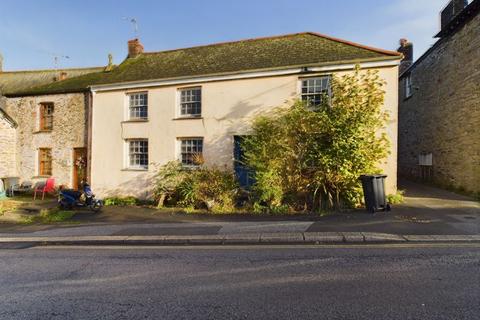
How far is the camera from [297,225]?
27.8ft

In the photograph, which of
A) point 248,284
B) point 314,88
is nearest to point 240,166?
point 314,88

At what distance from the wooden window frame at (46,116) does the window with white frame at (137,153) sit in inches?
226

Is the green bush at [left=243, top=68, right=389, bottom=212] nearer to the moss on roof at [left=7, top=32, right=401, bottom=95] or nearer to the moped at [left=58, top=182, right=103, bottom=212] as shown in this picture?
the moss on roof at [left=7, top=32, right=401, bottom=95]

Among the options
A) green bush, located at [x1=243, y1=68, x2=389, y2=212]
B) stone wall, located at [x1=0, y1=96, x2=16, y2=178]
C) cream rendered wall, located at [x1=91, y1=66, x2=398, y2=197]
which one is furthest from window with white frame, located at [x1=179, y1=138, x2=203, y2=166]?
stone wall, located at [x1=0, y1=96, x2=16, y2=178]

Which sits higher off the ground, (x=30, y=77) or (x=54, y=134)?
(x=30, y=77)

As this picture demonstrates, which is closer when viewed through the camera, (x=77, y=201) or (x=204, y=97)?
(x=77, y=201)

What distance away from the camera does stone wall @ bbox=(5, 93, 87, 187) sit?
55.2 ft

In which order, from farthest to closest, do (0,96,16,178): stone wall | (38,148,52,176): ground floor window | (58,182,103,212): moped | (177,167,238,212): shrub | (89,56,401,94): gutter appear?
1. (38,148,52,176): ground floor window
2. (0,96,16,178): stone wall
3. (58,182,103,212): moped
4. (89,56,401,94): gutter
5. (177,167,238,212): shrub

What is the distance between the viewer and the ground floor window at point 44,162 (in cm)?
1764

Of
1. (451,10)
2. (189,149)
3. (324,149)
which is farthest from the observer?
(451,10)

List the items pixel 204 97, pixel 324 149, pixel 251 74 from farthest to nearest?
pixel 204 97 → pixel 251 74 → pixel 324 149

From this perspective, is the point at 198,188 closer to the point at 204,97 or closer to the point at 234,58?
the point at 204,97

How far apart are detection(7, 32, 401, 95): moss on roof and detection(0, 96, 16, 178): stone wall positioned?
2052mm

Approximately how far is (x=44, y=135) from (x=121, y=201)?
7.03m
